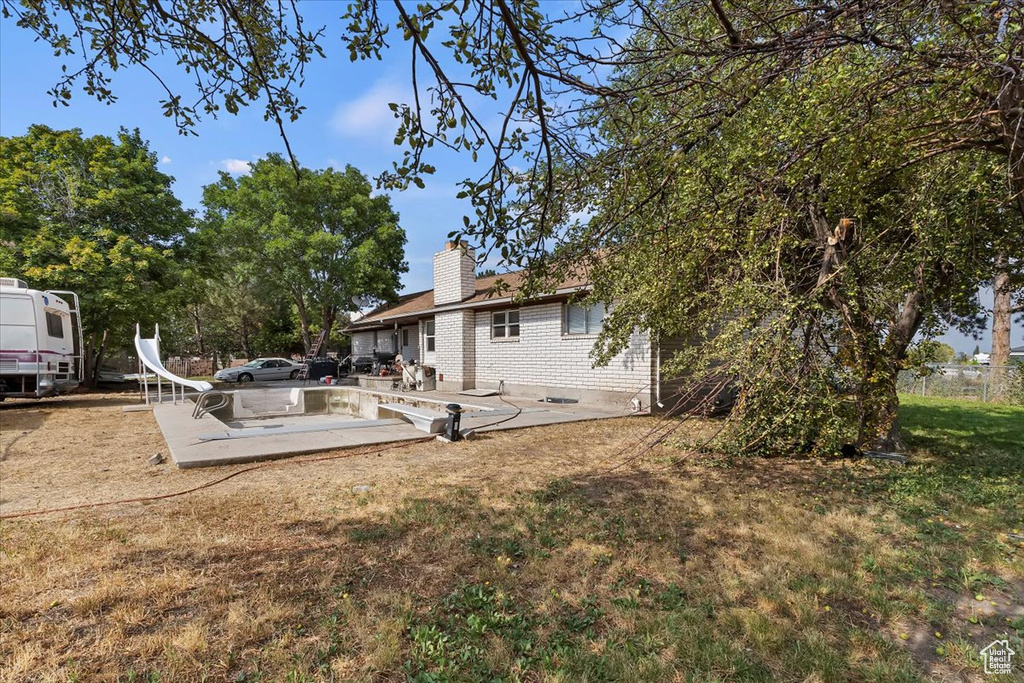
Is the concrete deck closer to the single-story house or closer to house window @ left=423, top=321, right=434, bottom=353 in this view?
the single-story house

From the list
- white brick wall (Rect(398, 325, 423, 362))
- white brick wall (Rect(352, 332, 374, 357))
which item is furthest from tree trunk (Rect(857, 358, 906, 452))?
white brick wall (Rect(352, 332, 374, 357))

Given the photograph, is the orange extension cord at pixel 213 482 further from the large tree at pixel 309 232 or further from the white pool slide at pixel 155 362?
the large tree at pixel 309 232

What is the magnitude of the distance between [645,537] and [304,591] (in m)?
2.42

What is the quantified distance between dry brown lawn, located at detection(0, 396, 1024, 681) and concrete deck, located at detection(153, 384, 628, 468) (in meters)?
0.80

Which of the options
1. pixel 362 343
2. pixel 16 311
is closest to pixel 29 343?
pixel 16 311

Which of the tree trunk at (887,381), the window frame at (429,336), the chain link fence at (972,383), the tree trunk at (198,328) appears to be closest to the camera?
the tree trunk at (887,381)

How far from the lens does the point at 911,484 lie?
5121 millimetres

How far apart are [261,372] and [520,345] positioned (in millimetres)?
15880

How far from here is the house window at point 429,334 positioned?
1803 cm

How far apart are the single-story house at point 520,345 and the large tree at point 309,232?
5.92 metres

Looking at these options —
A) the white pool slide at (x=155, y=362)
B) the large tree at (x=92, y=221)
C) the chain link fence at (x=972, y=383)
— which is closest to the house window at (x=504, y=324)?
the white pool slide at (x=155, y=362)

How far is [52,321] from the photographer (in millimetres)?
11531

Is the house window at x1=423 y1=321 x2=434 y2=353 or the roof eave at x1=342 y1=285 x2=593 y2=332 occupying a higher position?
the roof eave at x1=342 y1=285 x2=593 y2=332

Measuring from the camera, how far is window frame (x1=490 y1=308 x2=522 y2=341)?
14.1 meters
